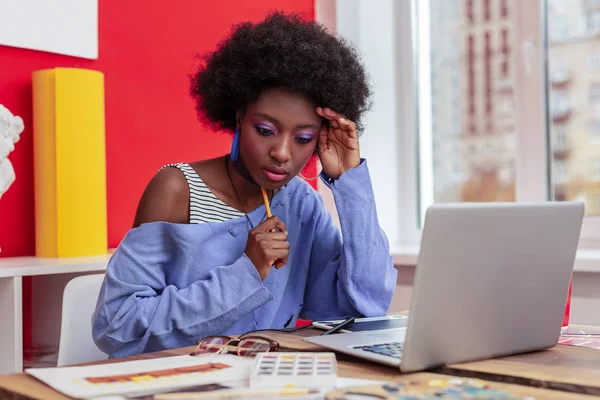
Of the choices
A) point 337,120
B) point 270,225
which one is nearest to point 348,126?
point 337,120

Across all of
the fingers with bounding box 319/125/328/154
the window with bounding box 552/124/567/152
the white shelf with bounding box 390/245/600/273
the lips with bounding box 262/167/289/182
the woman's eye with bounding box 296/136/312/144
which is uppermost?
the window with bounding box 552/124/567/152

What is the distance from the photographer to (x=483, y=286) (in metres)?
0.97

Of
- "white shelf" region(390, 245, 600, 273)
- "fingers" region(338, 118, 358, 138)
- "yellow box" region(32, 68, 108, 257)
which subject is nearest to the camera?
"fingers" region(338, 118, 358, 138)

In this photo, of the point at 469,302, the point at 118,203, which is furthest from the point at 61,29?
the point at 469,302

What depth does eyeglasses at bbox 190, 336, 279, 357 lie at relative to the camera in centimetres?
104

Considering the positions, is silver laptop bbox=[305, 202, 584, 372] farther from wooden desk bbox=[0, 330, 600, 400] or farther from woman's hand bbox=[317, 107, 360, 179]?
woman's hand bbox=[317, 107, 360, 179]

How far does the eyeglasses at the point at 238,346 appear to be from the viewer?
40.8 inches

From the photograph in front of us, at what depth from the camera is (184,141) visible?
2.49 m

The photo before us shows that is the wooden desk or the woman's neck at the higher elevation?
the woman's neck

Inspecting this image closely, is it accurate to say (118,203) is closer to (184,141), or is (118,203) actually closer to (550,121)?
(184,141)

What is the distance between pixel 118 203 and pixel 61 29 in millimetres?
524

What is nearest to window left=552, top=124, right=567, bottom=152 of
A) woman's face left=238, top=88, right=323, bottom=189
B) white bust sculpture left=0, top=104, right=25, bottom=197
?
woman's face left=238, top=88, right=323, bottom=189

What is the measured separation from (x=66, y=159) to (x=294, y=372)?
128 cm

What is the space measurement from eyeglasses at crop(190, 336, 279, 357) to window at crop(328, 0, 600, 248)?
1.87 metres
